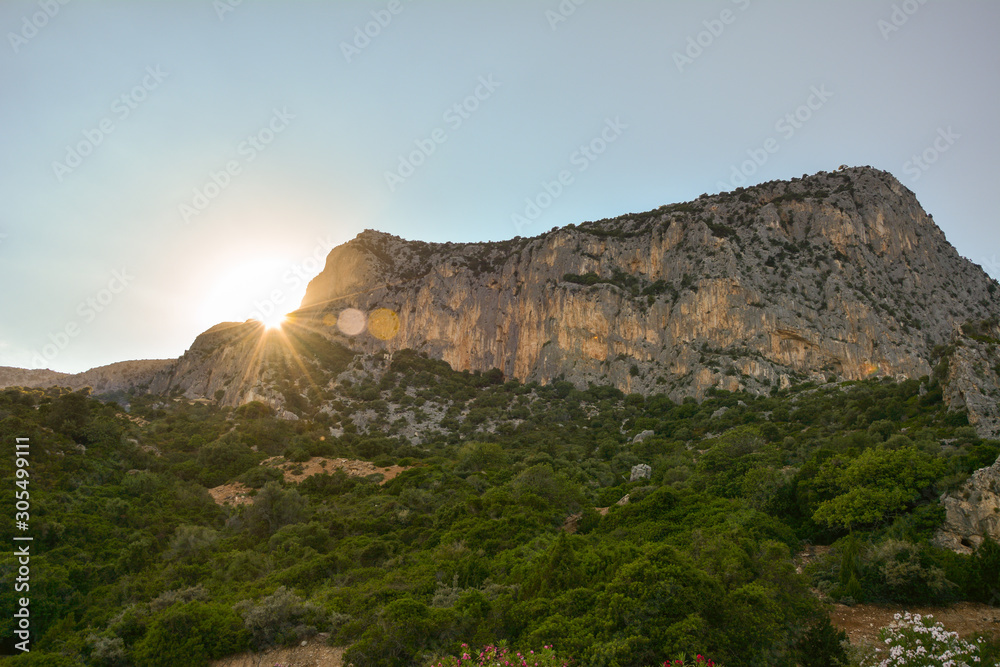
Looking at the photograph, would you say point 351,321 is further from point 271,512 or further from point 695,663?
point 695,663

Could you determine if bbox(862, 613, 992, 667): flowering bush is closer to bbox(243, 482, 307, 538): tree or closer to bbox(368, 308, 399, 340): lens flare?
bbox(243, 482, 307, 538): tree

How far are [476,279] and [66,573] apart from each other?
75.1 metres

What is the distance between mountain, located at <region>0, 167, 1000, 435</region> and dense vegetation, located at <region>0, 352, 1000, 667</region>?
15156 millimetres

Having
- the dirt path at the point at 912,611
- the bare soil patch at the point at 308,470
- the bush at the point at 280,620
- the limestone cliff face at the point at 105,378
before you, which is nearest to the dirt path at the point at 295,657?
the bush at the point at 280,620

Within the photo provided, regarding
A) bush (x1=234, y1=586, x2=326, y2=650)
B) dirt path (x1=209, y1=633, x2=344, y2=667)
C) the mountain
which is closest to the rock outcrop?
dirt path (x1=209, y1=633, x2=344, y2=667)

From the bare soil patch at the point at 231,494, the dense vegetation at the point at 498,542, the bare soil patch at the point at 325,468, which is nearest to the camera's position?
the dense vegetation at the point at 498,542

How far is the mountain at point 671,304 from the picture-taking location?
6525 cm

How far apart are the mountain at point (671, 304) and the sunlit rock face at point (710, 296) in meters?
0.21

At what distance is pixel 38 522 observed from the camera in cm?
2458

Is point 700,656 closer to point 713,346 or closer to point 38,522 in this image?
point 38,522

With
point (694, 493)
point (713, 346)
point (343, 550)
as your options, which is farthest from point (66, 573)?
point (713, 346)

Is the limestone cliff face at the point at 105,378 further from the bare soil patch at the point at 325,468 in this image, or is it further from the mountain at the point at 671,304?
the bare soil patch at the point at 325,468

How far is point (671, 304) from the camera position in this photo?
7456 cm

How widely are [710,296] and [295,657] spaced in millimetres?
65153
